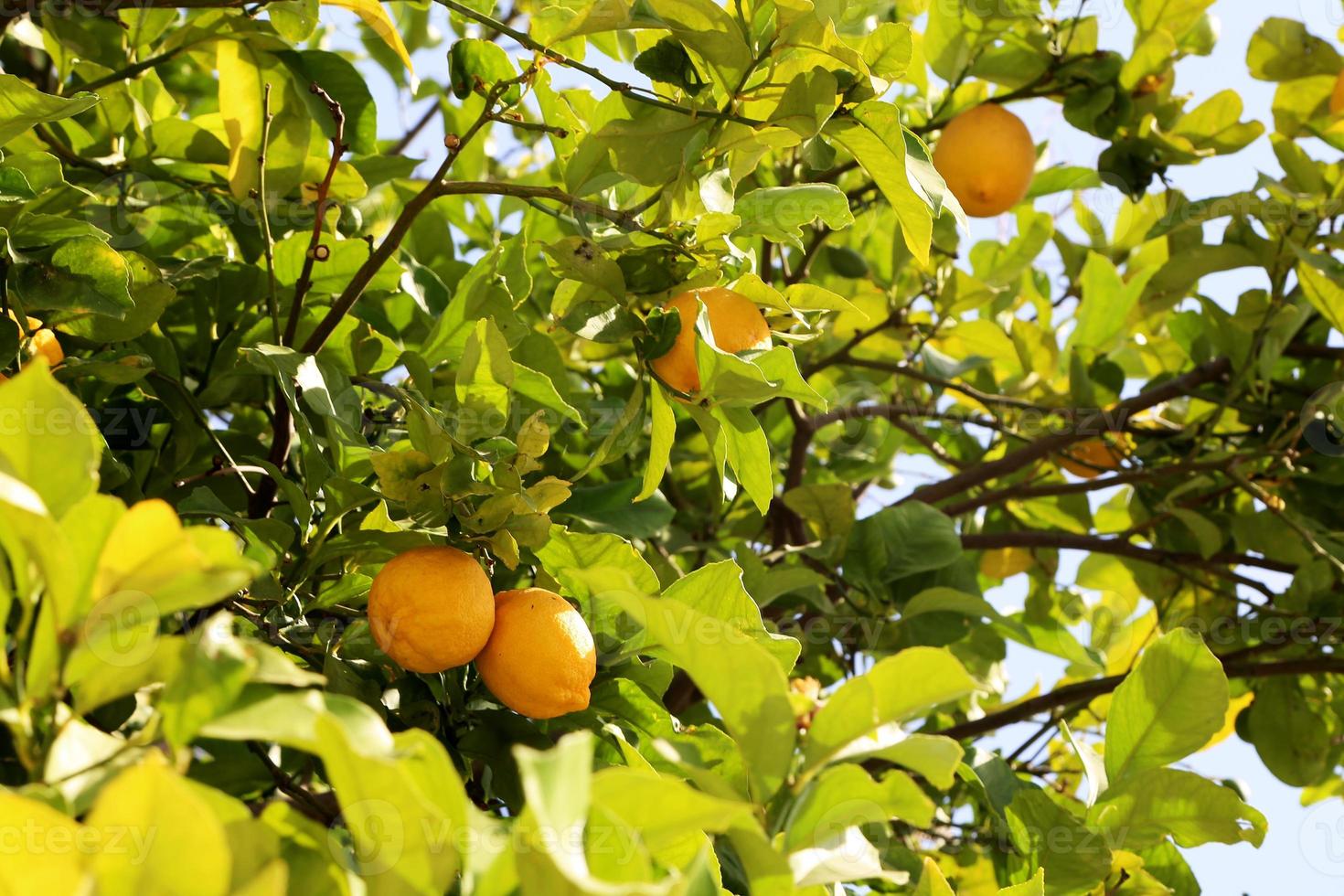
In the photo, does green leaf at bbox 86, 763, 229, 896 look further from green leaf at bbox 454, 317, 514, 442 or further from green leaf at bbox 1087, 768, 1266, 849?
green leaf at bbox 1087, 768, 1266, 849

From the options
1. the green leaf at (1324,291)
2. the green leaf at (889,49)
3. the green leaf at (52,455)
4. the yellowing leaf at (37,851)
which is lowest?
the yellowing leaf at (37,851)

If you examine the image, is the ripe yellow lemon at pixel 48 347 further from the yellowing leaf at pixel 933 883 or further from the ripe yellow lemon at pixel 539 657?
the yellowing leaf at pixel 933 883

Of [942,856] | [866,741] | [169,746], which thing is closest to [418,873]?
[169,746]

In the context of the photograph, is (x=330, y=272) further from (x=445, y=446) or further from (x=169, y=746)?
(x=169, y=746)

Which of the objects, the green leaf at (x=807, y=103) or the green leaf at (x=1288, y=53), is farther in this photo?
the green leaf at (x=1288, y=53)

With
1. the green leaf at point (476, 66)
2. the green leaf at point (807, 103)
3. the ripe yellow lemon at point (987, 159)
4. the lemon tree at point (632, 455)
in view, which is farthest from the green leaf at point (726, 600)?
the ripe yellow lemon at point (987, 159)

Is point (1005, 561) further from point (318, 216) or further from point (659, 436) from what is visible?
point (318, 216)

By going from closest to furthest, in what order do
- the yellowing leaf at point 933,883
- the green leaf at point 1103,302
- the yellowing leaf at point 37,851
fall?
the yellowing leaf at point 37,851 < the yellowing leaf at point 933,883 < the green leaf at point 1103,302

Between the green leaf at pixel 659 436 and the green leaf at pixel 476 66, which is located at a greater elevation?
the green leaf at pixel 476 66

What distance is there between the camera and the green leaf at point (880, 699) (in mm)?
691

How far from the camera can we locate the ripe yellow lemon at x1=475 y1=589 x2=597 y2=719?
982 millimetres

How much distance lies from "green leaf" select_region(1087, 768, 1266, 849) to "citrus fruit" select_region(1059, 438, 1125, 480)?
1051 mm

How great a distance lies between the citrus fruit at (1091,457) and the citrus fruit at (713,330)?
1.16 meters

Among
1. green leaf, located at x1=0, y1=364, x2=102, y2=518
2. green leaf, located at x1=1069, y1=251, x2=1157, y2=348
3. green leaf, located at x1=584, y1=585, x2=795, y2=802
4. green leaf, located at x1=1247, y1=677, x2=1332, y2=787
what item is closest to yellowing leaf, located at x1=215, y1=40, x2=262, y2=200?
green leaf, located at x1=0, y1=364, x2=102, y2=518
